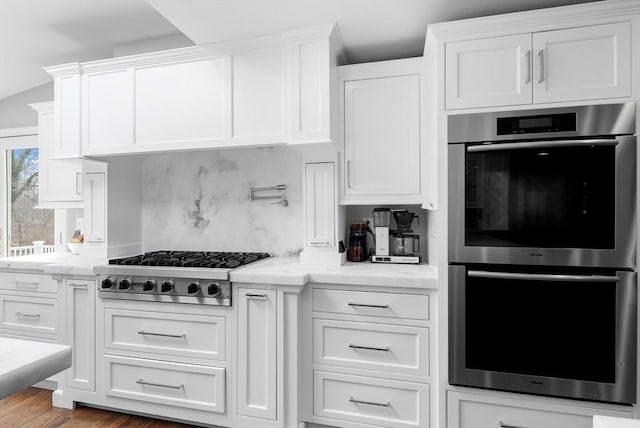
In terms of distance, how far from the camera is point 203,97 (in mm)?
2494

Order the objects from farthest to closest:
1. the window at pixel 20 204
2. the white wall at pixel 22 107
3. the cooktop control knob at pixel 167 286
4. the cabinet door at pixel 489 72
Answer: the window at pixel 20 204
the white wall at pixel 22 107
the cooktop control knob at pixel 167 286
the cabinet door at pixel 489 72

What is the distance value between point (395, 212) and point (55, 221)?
3.12m

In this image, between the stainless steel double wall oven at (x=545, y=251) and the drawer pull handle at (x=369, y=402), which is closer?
the stainless steel double wall oven at (x=545, y=251)

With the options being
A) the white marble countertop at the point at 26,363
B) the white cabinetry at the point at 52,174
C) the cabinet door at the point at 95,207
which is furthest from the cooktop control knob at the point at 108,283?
the white marble countertop at the point at 26,363

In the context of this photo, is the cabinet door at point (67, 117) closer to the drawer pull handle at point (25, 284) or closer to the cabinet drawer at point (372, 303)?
the drawer pull handle at point (25, 284)

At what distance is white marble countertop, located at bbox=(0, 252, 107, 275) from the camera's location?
2.46m

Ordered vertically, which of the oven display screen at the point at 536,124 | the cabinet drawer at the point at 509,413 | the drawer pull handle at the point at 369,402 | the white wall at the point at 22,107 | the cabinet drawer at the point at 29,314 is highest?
the white wall at the point at 22,107

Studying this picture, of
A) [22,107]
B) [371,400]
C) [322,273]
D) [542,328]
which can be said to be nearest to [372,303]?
[322,273]

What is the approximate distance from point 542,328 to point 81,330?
2.74 metres

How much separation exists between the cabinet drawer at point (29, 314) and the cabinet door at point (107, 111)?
1.17m

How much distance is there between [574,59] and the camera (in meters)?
1.78

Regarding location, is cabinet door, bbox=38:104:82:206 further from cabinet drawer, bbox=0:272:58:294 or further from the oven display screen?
the oven display screen

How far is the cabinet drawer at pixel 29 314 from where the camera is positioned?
2701mm

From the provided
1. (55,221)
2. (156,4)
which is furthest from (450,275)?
(55,221)
